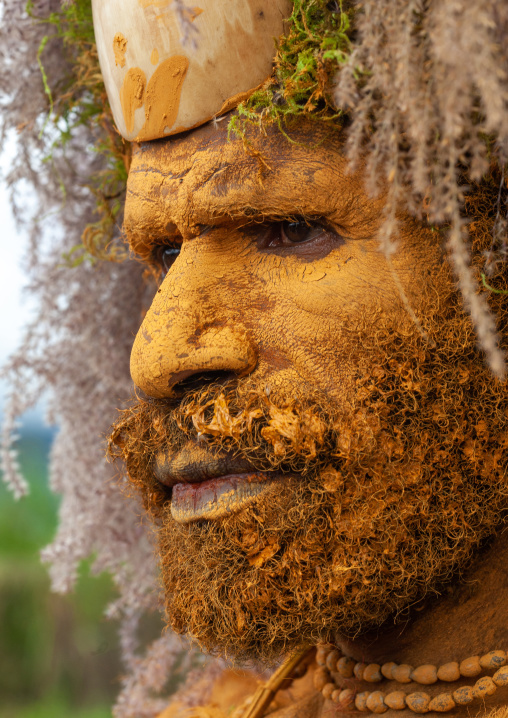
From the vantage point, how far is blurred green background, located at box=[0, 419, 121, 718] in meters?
2.11

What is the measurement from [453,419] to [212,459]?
325 millimetres

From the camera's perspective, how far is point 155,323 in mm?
955

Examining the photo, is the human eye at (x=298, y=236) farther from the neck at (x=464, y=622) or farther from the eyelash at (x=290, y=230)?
the neck at (x=464, y=622)

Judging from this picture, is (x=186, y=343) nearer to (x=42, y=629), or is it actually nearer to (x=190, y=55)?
(x=190, y=55)

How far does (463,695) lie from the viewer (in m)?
0.91

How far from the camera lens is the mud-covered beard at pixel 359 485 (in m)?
0.89

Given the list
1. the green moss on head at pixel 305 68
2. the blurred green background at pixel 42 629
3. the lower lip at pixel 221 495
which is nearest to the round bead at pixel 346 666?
the lower lip at pixel 221 495

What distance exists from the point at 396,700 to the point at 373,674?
0.21ft

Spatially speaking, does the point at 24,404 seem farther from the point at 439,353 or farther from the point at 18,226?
the point at 439,353

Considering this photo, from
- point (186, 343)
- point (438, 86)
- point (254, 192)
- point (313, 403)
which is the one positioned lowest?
point (313, 403)

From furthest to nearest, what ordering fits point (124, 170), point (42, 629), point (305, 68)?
point (42, 629) → point (124, 170) → point (305, 68)

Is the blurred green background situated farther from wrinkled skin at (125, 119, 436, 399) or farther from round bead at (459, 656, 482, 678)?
round bead at (459, 656, 482, 678)

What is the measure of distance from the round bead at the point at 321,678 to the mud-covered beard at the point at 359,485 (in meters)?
0.25

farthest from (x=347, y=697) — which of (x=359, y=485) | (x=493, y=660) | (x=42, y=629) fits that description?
(x=42, y=629)
